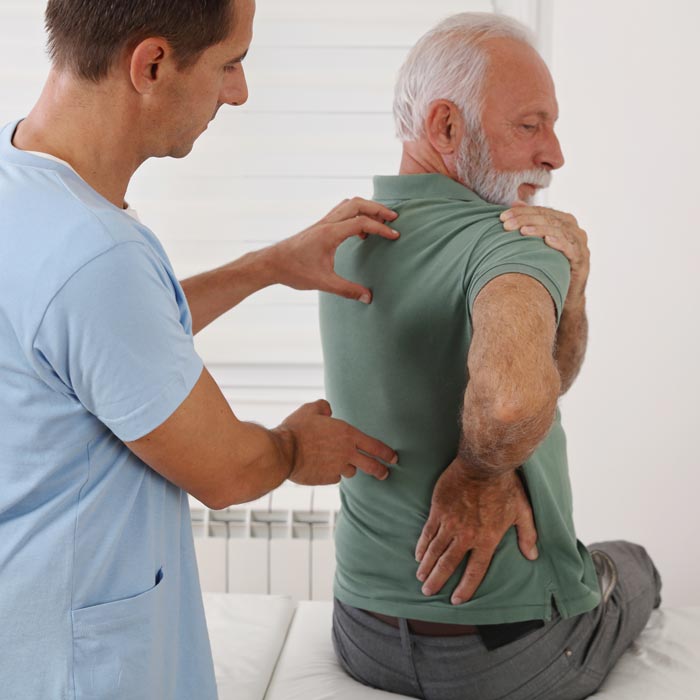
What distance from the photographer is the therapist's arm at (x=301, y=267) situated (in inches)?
62.3

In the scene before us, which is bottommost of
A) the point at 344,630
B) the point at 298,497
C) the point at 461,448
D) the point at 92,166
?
the point at 298,497

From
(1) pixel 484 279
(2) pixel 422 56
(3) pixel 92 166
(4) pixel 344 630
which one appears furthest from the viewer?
(4) pixel 344 630

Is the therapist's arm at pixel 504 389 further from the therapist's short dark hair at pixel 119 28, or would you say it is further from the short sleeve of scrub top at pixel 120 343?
the therapist's short dark hair at pixel 119 28

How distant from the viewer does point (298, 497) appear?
276 centimetres

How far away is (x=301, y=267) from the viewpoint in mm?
1666

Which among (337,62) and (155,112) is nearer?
(155,112)

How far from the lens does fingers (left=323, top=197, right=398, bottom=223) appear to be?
5.19ft

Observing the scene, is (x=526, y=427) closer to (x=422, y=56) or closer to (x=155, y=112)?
(x=155, y=112)

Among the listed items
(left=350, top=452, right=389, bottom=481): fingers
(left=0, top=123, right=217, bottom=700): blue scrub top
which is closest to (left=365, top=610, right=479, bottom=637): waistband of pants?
(left=350, top=452, right=389, bottom=481): fingers

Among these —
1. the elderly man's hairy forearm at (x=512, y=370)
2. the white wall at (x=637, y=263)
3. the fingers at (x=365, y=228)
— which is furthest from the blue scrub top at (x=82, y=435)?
the white wall at (x=637, y=263)

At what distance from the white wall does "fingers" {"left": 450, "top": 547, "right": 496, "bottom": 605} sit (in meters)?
1.34

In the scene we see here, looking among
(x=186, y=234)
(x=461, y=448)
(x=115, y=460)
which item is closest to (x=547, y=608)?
(x=461, y=448)

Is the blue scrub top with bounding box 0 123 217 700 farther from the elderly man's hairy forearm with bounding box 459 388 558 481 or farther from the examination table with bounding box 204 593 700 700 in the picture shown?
the examination table with bounding box 204 593 700 700

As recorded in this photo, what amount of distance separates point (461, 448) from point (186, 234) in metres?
1.68
